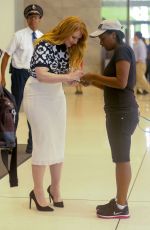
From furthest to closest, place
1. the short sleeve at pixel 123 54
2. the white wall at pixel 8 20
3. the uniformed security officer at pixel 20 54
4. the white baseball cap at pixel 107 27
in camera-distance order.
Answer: the white wall at pixel 8 20 → the uniformed security officer at pixel 20 54 → the white baseball cap at pixel 107 27 → the short sleeve at pixel 123 54

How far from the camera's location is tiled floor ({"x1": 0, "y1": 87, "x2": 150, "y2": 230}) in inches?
181

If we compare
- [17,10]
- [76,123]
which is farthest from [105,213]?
[17,10]

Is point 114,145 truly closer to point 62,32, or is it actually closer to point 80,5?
point 62,32

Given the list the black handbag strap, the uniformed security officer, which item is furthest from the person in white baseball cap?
the uniformed security officer

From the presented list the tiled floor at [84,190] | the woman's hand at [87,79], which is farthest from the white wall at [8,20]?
the woman's hand at [87,79]

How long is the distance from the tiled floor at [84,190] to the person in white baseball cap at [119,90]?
26cm

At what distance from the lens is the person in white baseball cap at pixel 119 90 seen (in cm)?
439

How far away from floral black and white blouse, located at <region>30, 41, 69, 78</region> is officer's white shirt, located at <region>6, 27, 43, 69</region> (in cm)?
266

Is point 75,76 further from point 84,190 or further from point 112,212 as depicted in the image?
point 84,190

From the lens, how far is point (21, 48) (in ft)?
24.1

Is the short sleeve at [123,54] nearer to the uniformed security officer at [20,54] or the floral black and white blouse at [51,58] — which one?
the floral black and white blouse at [51,58]

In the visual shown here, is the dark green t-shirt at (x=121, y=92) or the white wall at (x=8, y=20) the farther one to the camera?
the white wall at (x=8, y=20)

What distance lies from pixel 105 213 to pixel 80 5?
566 inches

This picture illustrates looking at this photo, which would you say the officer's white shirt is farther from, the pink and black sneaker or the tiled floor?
the pink and black sneaker
